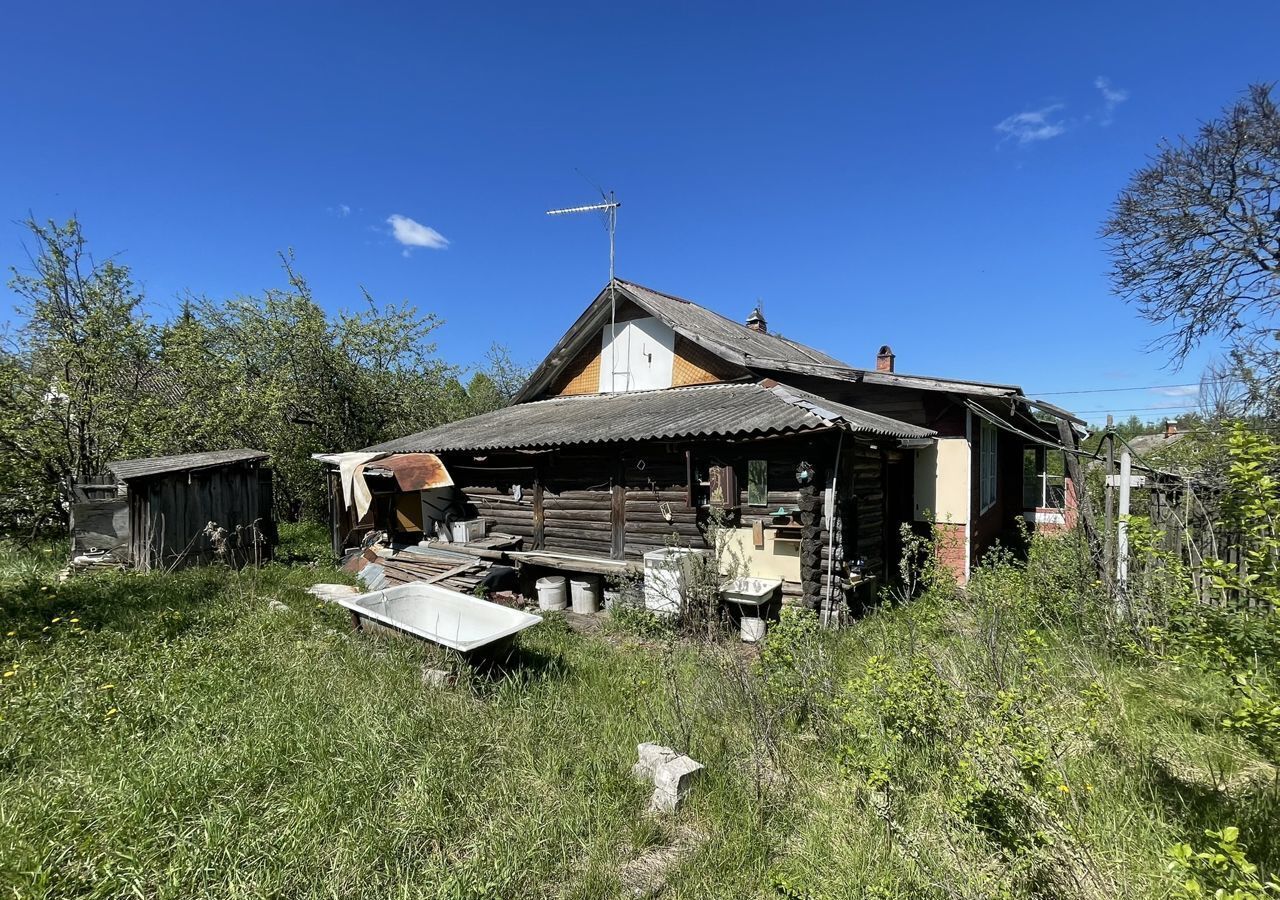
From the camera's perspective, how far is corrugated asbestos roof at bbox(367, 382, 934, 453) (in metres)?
7.85

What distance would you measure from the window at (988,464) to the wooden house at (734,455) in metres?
0.07

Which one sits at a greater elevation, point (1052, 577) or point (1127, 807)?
point (1052, 577)

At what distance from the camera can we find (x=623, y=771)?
13.5 ft

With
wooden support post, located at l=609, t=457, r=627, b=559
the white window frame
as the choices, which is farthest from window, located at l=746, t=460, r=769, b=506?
the white window frame

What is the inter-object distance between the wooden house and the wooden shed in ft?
6.20

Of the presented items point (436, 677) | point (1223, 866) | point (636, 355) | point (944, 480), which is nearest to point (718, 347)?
point (636, 355)

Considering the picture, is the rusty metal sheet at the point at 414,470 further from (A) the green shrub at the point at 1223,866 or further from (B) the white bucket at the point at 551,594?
(A) the green shrub at the point at 1223,866

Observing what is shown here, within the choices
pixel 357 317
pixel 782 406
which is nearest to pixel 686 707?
pixel 782 406

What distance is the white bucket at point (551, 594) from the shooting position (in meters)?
9.70

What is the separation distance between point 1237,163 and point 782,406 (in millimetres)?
10746

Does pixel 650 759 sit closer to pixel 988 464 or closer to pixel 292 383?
pixel 988 464

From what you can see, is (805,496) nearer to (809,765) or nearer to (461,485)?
(809,765)

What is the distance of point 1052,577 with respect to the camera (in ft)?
20.3

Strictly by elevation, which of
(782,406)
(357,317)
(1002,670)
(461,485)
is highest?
(357,317)
